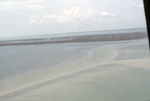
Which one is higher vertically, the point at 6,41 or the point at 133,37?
the point at 6,41

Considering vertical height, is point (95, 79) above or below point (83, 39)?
below

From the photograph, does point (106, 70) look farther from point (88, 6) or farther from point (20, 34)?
point (20, 34)

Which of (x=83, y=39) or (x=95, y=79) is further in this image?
(x=83, y=39)

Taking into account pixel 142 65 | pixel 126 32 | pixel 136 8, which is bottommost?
pixel 142 65

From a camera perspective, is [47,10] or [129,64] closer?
[47,10]

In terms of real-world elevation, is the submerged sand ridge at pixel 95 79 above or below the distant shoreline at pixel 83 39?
below

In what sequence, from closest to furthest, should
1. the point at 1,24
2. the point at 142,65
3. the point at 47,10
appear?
the point at 1,24 < the point at 47,10 < the point at 142,65

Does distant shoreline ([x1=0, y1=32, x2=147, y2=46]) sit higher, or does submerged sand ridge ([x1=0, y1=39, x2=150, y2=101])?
distant shoreline ([x1=0, y1=32, x2=147, y2=46])

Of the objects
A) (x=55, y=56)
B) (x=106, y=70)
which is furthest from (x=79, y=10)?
(x=106, y=70)
